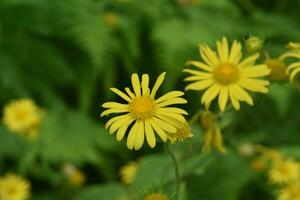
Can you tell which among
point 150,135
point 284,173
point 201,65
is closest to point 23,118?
point 284,173

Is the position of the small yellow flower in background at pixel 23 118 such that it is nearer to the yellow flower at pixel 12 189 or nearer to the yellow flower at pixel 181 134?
the yellow flower at pixel 12 189

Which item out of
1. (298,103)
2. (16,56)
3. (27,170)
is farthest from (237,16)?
(27,170)

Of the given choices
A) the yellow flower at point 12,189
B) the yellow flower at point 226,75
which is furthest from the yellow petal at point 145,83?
the yellow flower at point 12,189

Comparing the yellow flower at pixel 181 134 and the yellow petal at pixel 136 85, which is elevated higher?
the yellow petal at pixel 136 85

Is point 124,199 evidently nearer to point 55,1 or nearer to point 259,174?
point 259,174

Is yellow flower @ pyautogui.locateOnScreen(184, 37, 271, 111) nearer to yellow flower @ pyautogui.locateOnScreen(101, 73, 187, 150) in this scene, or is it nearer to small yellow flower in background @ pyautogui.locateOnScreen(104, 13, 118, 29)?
yellow flower @ pyautogui.locateOnScreen(101, 73, 187, 150)

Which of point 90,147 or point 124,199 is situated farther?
point 90,147

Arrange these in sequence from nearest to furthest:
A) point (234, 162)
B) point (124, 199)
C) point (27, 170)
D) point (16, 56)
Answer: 1. point (124, 199)
2. point (234, 162)
3. point (27, 170)
4. point (16, 56)
